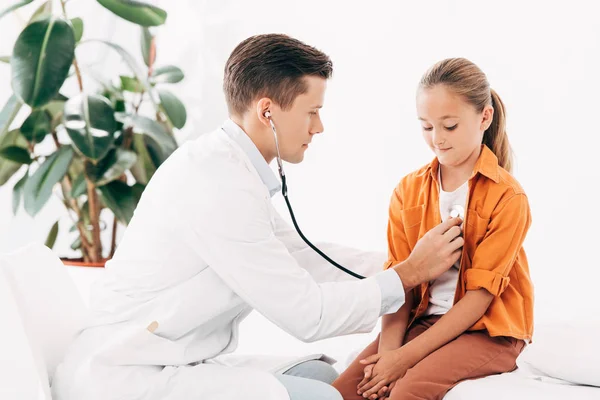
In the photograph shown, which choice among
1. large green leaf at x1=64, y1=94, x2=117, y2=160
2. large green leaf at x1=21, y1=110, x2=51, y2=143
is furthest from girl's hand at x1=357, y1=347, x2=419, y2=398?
large green leaf at x1=21, y1=110, x2=51, y2=143

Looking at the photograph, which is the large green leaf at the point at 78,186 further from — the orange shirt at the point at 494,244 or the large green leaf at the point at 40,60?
the orange shirt at the point at 494,244

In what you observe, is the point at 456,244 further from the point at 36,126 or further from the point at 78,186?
the point at 36,126

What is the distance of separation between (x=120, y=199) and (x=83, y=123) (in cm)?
36

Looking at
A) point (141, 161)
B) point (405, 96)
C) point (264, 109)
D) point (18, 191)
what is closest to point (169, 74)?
point (141, 161)

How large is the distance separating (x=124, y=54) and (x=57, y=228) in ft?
2.78

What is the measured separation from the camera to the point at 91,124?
3.22m

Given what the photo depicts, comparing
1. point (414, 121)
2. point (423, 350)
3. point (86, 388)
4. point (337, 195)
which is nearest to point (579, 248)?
point (414, 121)

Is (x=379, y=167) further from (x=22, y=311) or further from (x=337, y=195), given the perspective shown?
(x=22, y=311)

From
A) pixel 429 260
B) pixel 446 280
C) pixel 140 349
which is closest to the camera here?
pixel 140 349

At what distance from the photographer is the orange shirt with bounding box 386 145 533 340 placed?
5.61ft

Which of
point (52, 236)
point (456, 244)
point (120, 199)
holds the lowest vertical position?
point (52, 236)

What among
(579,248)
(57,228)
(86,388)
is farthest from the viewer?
(57,228)

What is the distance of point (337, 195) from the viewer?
10.6 feet

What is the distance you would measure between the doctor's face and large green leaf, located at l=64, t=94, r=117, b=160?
1637 mm
